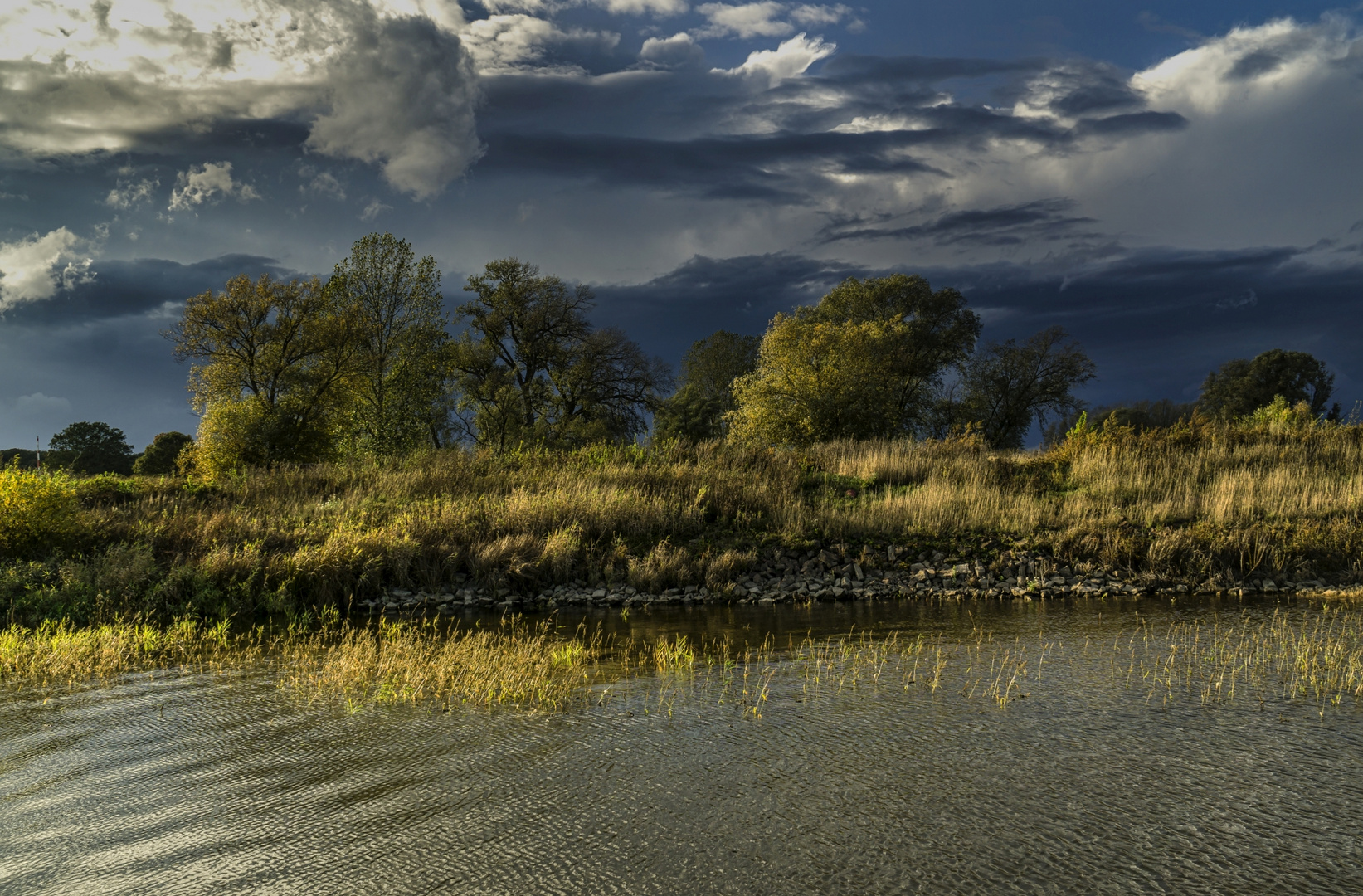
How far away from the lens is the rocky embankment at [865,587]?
1517 cm

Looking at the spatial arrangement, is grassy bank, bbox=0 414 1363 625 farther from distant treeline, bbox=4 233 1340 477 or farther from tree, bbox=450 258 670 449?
tree, bbox=450 258 670 449

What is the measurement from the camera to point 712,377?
67.8m

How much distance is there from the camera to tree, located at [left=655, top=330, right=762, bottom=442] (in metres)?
58.0

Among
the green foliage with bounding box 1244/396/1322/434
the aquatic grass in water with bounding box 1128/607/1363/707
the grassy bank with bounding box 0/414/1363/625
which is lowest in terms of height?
the aquatic grass in water with bounding box 1128/607/1363/707

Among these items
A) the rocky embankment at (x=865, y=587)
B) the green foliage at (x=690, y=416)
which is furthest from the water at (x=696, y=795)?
the green foliage at (x=690, y=416)

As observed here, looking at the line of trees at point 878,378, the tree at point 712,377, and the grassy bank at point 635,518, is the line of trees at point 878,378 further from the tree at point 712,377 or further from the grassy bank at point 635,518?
the grassy bank at point 635,518

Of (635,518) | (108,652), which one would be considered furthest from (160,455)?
(108,652)

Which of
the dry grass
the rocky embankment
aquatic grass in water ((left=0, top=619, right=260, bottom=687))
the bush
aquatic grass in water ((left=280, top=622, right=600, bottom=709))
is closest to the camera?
aquatic grass in water ((left=280, top=622, right=600, bottom=709))

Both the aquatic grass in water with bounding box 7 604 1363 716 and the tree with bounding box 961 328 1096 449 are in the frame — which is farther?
the tree with bounding box 961 328 1096 449

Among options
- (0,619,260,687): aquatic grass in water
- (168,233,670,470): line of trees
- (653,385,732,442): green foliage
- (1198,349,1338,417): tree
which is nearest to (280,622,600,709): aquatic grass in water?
(0,619,260,687): aquatic grass in water

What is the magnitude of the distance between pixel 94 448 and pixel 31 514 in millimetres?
50100

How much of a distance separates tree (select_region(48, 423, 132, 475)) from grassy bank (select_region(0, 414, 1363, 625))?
3769 cm

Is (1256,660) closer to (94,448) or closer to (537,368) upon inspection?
(537,368)

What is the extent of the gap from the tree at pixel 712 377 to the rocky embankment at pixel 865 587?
40259 millimetres
